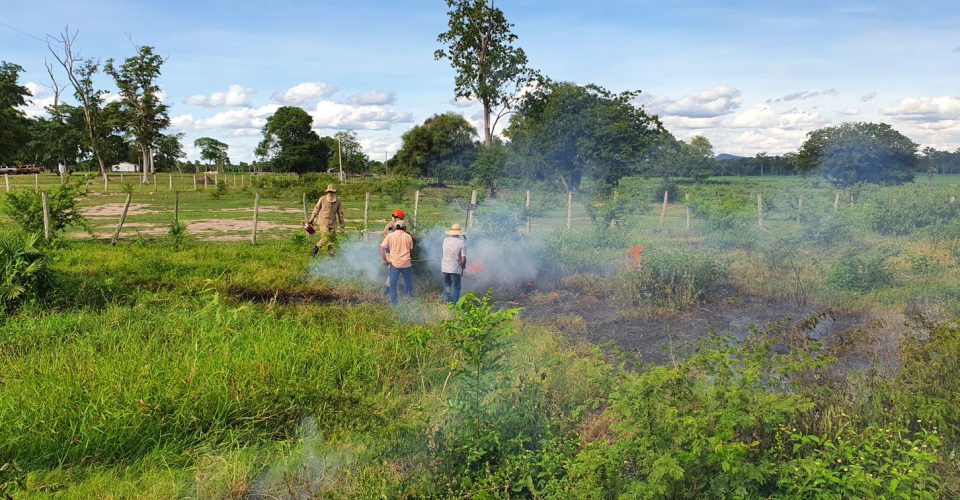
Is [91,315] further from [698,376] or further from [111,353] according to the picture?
[698,376]

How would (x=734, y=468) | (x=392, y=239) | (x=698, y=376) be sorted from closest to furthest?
(x=734, y=468) → (x=698, y=376) → (x=392, y=239)

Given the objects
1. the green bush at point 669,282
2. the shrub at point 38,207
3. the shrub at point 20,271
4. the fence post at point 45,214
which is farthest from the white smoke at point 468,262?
the fence post at point 45,214

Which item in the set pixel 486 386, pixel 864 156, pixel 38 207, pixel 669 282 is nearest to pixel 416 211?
pixel 669 282

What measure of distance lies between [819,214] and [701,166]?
2684cm

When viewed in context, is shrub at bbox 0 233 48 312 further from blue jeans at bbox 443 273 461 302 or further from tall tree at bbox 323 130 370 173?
tall tree at bbox 323 130 370 173

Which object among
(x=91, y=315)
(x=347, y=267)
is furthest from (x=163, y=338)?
(x=347, y=267)

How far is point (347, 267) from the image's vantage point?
10359mm

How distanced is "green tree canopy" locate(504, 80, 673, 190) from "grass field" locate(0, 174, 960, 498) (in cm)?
2019

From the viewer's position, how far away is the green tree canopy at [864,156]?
1188 inches

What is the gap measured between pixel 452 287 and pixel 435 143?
46.2 metres

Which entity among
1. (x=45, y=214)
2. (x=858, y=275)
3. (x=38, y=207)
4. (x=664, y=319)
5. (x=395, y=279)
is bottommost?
(x=664, y=319)

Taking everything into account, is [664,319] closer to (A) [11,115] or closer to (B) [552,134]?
(B) [552,134]

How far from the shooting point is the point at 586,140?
30.1m

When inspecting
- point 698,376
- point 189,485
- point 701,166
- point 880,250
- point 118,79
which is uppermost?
point 118,79
